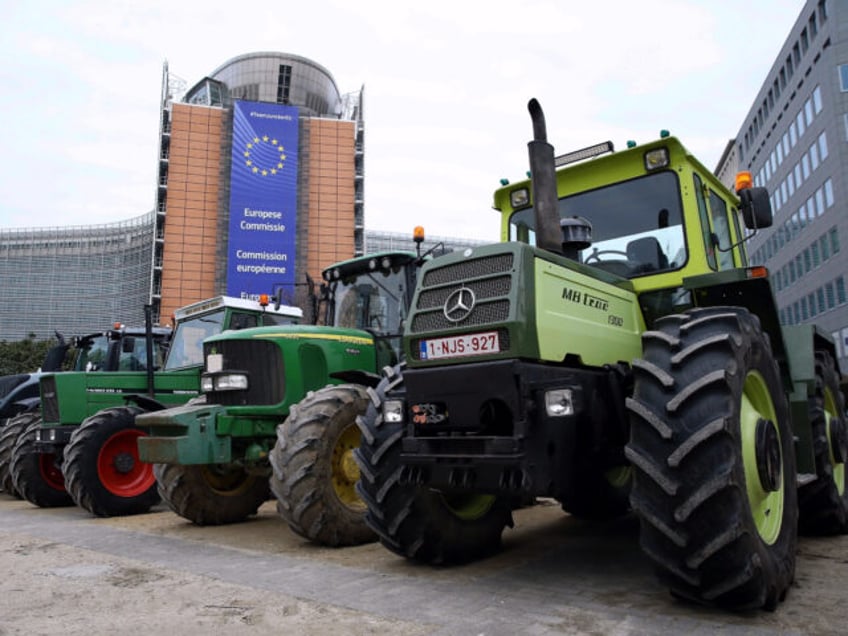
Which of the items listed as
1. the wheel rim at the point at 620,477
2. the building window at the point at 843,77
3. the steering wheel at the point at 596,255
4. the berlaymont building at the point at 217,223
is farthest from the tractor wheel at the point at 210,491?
the berlaymont building at the point at 217,223

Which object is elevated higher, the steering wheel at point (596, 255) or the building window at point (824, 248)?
the building window at point (824, 248)

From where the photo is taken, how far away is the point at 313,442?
5.87 m

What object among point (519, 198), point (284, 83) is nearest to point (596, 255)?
point (519, 198)

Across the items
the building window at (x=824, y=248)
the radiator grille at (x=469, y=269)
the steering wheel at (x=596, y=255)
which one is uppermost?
the building window at (x=824, y=248)

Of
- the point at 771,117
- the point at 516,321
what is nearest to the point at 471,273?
the point at 516,321

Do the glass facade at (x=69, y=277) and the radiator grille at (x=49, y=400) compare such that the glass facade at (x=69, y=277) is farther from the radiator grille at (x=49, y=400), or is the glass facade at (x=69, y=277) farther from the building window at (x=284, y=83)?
the radiator grille at (x=49, y=400)

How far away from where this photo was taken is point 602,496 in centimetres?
520

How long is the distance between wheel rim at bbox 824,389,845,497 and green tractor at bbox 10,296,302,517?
6.54 m

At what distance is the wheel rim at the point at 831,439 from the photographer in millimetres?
5380

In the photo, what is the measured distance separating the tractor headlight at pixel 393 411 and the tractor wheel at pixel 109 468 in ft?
18.3

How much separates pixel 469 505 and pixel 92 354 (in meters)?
9.25

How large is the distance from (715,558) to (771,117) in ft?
173

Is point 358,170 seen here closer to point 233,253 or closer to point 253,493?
point 233,253

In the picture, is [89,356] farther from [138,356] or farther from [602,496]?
[602,496]
